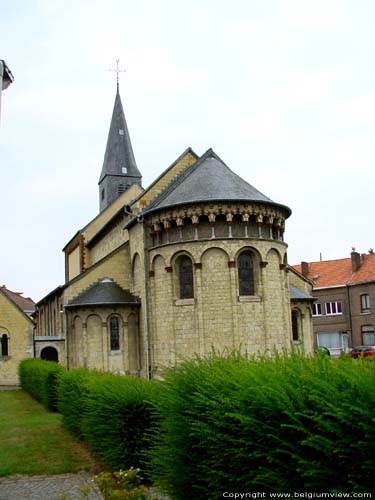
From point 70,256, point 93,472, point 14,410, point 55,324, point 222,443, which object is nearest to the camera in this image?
point 222,443

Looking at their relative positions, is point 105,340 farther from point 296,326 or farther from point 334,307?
point 334,307

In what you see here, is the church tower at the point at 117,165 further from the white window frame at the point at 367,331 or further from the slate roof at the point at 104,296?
the white window frame at the point at 367,331

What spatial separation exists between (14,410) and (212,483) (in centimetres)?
1701

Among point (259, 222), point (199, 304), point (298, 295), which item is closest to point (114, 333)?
point (199, 304)

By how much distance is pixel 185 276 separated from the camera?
24922 millimetres

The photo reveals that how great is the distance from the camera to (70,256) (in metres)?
49.5

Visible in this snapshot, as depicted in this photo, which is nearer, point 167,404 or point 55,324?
point 167,404

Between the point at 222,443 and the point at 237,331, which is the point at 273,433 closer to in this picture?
the point at 222,443

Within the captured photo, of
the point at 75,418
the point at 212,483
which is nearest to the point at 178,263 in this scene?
the point at 75,418

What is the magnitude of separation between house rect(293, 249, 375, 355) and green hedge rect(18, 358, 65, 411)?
107 ft

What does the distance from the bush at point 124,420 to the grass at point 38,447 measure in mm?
1217

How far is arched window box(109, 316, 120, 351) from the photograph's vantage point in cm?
2756

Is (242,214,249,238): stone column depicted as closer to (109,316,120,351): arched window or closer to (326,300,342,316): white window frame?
(109,316,120,351): arched window

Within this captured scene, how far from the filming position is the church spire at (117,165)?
157 ft
